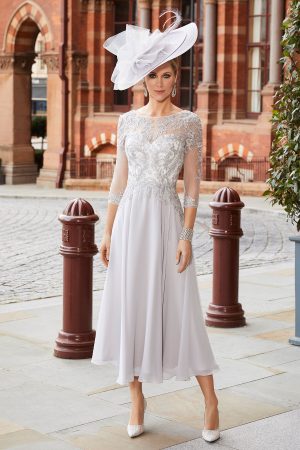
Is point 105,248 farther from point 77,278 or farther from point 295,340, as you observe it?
point 295,340

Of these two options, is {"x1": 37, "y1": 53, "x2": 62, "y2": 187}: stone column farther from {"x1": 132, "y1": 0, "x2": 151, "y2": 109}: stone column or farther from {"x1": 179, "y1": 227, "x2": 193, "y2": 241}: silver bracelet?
{"x1": 179, "y1": 227, "x2": 193, "y2": 241}: silver bracelet

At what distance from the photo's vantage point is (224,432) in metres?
5.43

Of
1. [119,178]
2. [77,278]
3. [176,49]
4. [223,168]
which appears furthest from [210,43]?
[176,49]

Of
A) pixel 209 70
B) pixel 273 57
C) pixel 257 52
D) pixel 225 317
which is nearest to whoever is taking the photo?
pixel 225 317

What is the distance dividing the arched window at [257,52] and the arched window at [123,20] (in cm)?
390

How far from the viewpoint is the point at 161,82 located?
5359 mm

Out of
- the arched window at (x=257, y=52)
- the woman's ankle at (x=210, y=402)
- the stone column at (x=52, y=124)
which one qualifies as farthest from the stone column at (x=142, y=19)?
the woman's ankle at (x=210, y=402)

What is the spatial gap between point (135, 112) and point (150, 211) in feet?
1.71

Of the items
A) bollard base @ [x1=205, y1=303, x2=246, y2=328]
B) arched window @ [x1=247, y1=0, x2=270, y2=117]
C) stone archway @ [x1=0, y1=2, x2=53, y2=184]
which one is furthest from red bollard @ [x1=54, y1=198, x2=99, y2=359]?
stone archway @ [x1=0, y1=2, x2=53, y2=184]

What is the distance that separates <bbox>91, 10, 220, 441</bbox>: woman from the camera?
5340mm

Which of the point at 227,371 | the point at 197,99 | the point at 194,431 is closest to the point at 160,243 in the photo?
the point at 194,431

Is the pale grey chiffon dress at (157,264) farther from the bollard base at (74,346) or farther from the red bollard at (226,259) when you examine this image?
the red bollard at (226,259)

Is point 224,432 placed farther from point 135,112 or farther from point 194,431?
point 135,112

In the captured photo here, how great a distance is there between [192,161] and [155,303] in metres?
0.75
